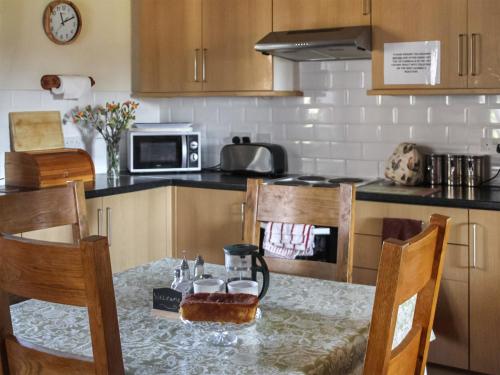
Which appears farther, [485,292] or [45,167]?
[45,167]

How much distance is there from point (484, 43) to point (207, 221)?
1.72 meters

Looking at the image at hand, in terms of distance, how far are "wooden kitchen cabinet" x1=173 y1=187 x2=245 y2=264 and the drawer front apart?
70 centimetres

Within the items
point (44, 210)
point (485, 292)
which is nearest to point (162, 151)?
point (485, 292)

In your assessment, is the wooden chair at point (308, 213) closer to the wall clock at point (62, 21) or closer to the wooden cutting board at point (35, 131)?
the wooden cutting board at point (35, 131)

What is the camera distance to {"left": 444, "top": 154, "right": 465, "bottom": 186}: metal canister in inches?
141

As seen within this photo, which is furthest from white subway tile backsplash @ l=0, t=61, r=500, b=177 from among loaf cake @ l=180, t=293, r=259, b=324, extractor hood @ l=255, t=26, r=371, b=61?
loaf cake @ l=180, t=293, r=259, b=324

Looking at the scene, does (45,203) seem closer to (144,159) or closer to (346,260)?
(346,260)

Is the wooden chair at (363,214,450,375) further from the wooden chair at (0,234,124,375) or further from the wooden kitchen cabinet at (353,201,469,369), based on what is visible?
the wooden kitchen cabinet at (353,201,469,369)

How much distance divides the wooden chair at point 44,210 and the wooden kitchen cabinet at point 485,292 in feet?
5.78

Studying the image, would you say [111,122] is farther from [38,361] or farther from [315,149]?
[38,361]

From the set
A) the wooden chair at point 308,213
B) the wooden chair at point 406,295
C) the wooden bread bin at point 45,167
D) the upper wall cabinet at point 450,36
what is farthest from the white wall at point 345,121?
the wooden chair at point 406,295

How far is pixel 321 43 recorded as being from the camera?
11.6ft

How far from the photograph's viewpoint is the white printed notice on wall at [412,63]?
343 centimetres

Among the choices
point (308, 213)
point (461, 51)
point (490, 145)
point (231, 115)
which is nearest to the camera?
point (308, 213)
